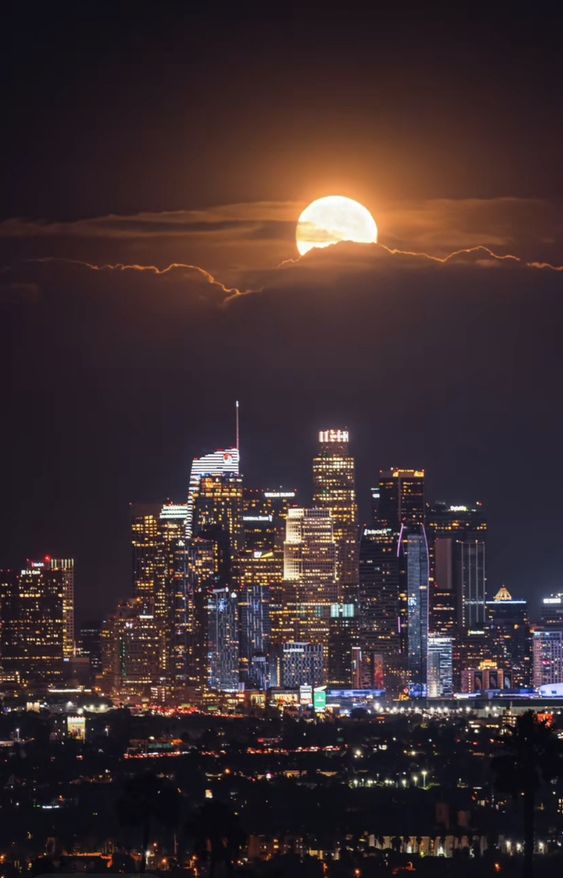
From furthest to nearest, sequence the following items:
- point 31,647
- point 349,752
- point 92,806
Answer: point 31,647
point 349,752
point 92,806

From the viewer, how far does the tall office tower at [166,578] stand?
138 meters

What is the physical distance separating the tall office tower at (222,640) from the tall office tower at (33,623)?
7865 millimetres

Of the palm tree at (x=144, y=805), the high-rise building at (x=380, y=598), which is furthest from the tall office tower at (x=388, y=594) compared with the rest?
the palm tree at (x=144, y=805)

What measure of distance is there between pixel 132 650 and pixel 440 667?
51.4ft

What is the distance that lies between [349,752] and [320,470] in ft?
130

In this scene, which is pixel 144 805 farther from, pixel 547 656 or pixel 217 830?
pixel 547 656

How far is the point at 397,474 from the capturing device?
463ft

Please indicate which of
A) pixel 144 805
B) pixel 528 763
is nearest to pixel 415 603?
pixel 144 805

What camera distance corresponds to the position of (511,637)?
152875 mm

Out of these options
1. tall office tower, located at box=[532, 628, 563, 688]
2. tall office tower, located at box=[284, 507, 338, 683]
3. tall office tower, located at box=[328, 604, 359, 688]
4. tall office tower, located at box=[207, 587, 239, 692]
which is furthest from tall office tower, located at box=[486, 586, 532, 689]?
tall office tower, located at box=[207, 587, 239, 692]

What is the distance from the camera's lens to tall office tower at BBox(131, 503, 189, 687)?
138m

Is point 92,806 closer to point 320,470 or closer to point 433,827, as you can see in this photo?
point 433,827

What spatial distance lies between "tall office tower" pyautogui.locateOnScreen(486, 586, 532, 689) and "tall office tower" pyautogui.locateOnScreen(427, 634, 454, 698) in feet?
18.7

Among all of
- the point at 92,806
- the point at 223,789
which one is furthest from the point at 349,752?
the point at 92,806
